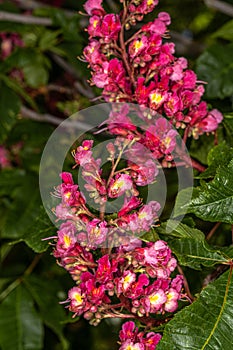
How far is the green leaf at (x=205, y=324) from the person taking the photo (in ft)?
2.43

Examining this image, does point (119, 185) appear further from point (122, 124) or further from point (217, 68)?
point (217, 68)

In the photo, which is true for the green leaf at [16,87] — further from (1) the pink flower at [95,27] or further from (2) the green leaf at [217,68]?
(1) the pink flower at [95,27]

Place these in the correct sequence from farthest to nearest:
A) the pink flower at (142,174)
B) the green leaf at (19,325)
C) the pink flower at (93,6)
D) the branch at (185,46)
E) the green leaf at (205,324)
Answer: the branch at (185,46) < the green leaf at (19,325) < the pink flower at (93,6) < the pink flower at (142,174) < the green leaf at (205,324)

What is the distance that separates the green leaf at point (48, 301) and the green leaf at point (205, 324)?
2.29 ft

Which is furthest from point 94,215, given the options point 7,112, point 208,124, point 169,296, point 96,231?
point 7,112

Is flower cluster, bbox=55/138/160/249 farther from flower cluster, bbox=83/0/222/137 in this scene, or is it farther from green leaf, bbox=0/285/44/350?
green leaf, bbox=0/285/44/350

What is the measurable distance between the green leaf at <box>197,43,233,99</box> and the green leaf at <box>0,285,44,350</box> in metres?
0.68

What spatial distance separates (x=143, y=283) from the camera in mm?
803

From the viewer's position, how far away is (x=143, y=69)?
934 millimetres

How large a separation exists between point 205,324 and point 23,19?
1059 mm

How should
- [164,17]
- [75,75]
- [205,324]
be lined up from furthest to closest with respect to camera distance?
[75,75]
[164,17]
[205,324]

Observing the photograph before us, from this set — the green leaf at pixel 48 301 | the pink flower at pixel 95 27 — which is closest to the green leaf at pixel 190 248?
the pink flower at pixel 95 27

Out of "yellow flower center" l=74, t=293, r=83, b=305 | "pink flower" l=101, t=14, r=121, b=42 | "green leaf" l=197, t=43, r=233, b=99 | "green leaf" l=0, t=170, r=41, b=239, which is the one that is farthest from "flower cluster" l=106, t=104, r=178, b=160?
"green leaf" l=0, t=170, r=41, b=239

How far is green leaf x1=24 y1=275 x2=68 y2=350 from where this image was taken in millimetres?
1438
